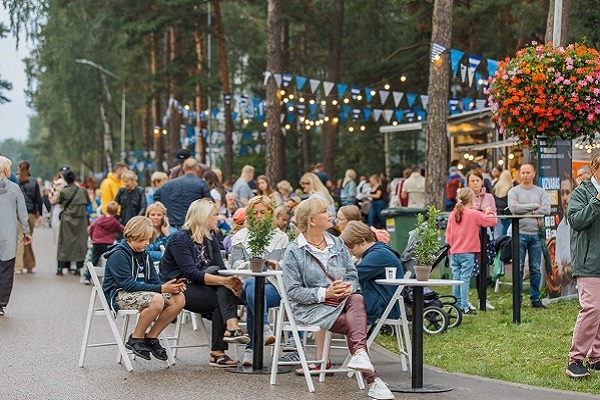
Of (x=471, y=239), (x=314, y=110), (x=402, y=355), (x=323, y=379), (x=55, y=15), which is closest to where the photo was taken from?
(x=323, y=379)

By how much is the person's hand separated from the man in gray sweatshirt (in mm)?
4645

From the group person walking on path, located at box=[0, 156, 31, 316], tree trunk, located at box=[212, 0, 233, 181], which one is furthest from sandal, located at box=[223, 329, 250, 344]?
tree trunk, located at box=[212, 0, 233, 181]

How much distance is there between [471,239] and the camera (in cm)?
1420

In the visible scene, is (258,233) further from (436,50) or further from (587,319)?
(436,50)

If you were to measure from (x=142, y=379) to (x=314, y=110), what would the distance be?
1678 inches

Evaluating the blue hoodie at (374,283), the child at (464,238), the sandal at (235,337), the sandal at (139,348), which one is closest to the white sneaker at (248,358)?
the sandal at (235,337)

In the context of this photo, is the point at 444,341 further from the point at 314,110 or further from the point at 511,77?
the point at 314,110

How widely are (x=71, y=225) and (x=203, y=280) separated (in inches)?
421

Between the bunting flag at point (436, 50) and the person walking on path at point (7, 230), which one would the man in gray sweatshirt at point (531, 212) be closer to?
the person walking on path at point (7, 230)

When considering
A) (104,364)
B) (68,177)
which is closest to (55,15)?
(68,177)

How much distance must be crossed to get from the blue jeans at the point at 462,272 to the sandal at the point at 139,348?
4.79 m

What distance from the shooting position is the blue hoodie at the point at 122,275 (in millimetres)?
10344

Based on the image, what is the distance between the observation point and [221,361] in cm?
1042

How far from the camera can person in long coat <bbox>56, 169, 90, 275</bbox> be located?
68.0 feet
